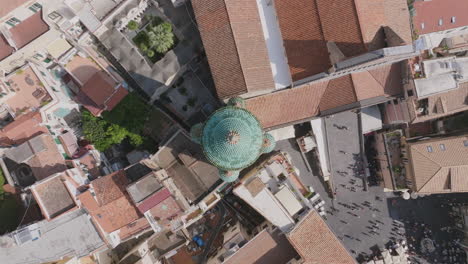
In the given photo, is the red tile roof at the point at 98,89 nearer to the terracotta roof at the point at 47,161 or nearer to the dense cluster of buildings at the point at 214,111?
the dense cluster of buildings at the point at 214,111

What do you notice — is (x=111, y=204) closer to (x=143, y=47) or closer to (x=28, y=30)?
(x=143, y=47)

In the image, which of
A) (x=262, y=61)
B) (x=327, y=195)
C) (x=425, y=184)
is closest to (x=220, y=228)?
(x=327, y=195)

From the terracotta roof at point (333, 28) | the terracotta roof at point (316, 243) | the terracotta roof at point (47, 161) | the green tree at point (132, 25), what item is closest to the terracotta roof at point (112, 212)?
the terracotta roof at point (47, 161)

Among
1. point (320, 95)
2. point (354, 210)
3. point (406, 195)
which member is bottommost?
point (354, 210)

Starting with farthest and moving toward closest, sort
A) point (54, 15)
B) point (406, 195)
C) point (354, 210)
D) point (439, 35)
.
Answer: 1. point (354, 210)
2. point (406, 195)
3. point (439, 35)
4. point (54, 15)

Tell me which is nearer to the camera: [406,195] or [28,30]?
[28,30]

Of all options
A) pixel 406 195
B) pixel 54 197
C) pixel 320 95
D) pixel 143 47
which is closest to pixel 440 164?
pixel 406 195

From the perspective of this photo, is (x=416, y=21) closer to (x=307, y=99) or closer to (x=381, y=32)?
(x=381, y=32)

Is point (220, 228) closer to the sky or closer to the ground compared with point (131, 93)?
closer to the ground
